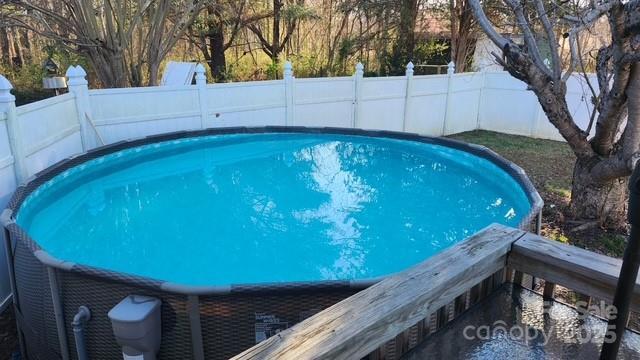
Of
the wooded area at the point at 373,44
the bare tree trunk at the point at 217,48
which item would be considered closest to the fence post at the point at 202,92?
the wooded area at the point at 373,44

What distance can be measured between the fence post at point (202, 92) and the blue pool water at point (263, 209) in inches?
14.3

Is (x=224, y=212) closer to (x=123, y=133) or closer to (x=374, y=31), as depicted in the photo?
(x=123, y=133)

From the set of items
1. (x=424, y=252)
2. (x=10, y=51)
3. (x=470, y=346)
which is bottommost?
(x=424, y=252)

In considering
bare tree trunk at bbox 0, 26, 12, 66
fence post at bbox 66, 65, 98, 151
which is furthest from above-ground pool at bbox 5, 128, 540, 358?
bare tree trunk at bbox 0, 26, 12, 66

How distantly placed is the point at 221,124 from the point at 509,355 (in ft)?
24.9

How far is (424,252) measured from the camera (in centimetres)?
461

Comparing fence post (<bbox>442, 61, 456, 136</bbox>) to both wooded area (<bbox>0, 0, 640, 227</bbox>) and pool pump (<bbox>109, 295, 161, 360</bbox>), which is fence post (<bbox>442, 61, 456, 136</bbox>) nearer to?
wooded area (<bbox>0, 0, 640, 227</bbox>)

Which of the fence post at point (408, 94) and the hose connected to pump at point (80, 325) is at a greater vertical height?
the fence post at point (408, 94)

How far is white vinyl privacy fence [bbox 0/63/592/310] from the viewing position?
5043mm

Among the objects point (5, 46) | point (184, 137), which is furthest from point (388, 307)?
point (5, 46)

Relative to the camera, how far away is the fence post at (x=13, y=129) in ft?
14.2

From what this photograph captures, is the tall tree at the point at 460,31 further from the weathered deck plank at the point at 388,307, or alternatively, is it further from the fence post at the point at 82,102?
the weathered deck plank at the point at 388,307

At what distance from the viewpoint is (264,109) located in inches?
350

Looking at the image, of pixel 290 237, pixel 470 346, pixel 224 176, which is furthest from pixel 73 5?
pixel 470 346
